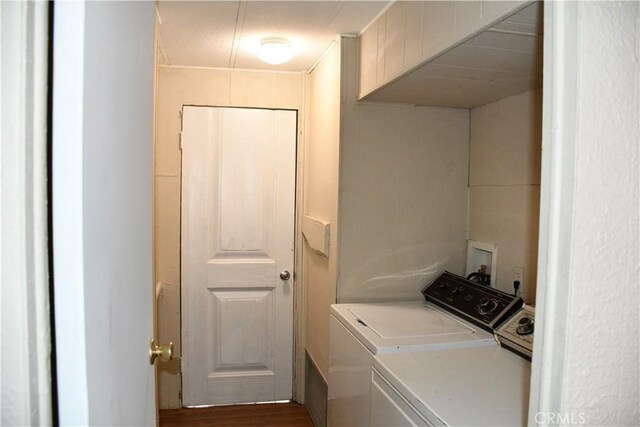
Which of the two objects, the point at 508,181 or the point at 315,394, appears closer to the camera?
the point at 508,181

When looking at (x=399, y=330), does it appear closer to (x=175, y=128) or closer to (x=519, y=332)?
(x=519, y=332)

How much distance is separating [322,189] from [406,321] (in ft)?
3.09

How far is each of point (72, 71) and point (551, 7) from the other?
0.76 m

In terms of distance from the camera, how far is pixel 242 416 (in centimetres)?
297

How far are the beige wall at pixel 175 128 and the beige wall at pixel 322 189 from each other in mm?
257

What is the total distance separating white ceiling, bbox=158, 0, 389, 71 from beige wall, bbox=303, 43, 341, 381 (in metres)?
0.18

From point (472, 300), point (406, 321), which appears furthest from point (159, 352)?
point (472, 300)

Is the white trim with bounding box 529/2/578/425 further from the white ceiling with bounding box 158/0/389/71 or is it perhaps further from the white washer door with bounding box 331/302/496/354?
the white ceiling with bounding box 158/0/389/71

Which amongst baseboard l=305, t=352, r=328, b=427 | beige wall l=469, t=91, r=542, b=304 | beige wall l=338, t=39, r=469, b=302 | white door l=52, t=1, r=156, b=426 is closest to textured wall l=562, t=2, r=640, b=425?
white door l=52, t=1, r=156, b=426

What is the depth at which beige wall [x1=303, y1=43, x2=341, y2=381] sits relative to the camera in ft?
7.82

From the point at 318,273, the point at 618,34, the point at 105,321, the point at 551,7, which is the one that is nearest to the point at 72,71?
the point at 105,321

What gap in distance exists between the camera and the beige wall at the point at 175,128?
2.91 meters

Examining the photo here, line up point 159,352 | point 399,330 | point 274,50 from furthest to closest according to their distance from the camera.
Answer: point 274,50, point 399,330, point 159,352

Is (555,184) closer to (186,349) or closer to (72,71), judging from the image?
(72,71)
